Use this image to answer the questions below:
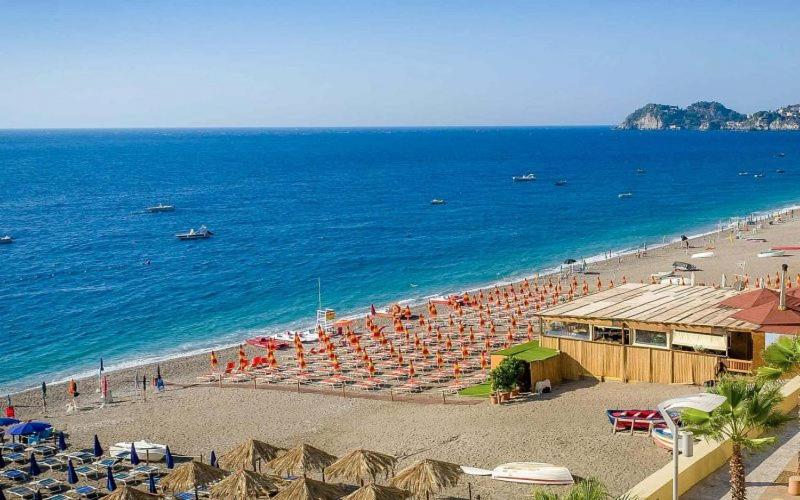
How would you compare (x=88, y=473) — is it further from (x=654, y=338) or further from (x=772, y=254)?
(x=772, y=254)

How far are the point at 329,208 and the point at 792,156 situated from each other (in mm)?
121946

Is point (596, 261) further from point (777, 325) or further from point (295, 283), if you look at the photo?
point (777, 325)

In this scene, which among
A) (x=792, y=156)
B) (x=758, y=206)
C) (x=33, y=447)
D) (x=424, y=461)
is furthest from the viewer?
(x=792, y=156)

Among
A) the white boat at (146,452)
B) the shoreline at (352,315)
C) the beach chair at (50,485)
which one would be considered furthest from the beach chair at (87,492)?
the shoreline at (352,315)

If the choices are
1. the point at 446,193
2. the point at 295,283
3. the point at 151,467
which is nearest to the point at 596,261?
the point at 295,283

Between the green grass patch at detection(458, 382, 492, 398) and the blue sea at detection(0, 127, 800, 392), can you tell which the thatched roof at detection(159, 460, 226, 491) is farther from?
the blue sea at detection(0, 127, 800, 392)

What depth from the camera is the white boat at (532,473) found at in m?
18.4

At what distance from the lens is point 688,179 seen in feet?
407

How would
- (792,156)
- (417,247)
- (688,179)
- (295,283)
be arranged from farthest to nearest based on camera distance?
(792,156), (688,179), (417,247), (295,283)

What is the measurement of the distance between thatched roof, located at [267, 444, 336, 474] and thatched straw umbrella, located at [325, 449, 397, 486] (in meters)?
0.39

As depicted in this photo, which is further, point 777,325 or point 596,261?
point 596,261

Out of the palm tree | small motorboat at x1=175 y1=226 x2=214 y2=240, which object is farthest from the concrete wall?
small motorboat at x1=175 y1=226 x2=214 y2=240

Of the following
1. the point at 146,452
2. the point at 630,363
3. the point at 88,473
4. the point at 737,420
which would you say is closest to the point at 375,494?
the point at 737,420

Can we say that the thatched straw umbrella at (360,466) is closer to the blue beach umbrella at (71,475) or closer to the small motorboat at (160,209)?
the blue beach umbrella at (71,475)
